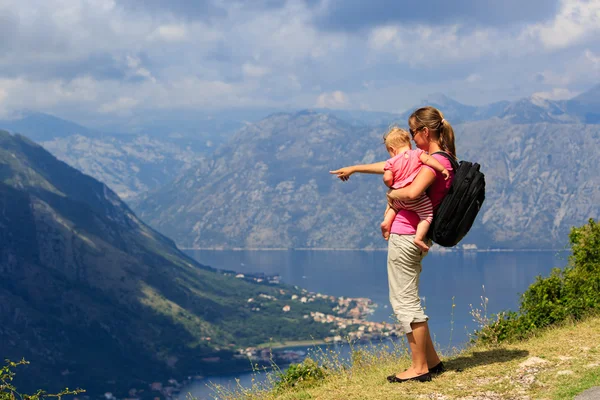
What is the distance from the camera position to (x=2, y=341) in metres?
190

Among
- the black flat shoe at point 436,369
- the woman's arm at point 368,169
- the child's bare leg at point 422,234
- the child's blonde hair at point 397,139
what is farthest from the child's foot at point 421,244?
the black flat shoe at point 436,369

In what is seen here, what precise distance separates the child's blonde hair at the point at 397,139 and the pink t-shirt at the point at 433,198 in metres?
0.51

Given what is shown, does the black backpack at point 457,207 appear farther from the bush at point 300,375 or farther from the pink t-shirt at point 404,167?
the bush at point 300,375

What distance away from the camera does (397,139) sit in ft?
28.4

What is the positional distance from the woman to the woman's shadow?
98cm

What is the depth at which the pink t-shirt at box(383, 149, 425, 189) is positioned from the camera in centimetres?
833

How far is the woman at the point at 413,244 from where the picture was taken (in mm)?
8336

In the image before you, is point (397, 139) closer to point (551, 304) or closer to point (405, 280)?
point (405, 280)

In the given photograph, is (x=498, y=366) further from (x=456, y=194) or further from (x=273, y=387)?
(x=273, y=387)

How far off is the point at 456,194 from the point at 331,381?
357cm

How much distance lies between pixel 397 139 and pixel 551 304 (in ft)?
20.3

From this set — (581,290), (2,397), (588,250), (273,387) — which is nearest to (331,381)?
(273,387)

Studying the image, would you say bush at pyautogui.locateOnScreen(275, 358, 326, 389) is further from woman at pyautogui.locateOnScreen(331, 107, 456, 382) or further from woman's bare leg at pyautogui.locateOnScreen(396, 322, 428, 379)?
woman's bare leg at pyautogui.locateOnScreen(396, 322, 428, 379)

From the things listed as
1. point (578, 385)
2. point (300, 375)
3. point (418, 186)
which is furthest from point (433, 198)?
point (300, 375)
